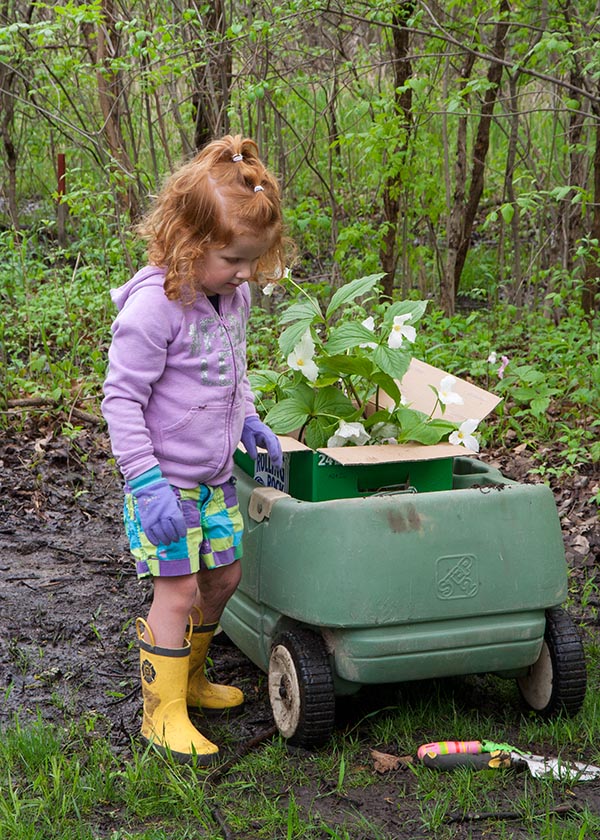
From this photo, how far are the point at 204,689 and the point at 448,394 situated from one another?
3.20 feet

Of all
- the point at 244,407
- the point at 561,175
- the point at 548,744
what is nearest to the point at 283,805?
the point at 548,744

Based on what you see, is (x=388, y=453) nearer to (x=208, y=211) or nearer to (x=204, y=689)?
(x=208, y=211)

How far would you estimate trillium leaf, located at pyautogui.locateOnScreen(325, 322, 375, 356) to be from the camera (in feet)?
8.13

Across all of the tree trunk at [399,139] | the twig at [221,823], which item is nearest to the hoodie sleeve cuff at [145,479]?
the twig at [221,823]

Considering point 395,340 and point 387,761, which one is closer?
point 387,761

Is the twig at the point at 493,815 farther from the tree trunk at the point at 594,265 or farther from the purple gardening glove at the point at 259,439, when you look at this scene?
the tree trunk at the point at 594,265

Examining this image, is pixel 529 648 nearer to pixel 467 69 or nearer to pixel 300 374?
pixel 300 374

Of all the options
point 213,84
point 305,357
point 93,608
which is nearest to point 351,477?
point 305,357

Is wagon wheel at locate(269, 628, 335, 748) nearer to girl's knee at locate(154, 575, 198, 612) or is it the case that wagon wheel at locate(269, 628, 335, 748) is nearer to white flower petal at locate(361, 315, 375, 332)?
girl's knee at locate(154, 575, 198, 612)

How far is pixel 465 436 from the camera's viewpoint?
244 cm

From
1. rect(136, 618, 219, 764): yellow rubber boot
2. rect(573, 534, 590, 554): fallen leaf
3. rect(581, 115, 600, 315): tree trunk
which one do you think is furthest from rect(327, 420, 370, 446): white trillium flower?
rect(581, 115, 600, 315): tree trunk

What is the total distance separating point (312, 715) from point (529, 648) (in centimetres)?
52

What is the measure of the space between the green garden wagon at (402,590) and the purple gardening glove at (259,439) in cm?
8

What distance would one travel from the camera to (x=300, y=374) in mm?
2562
